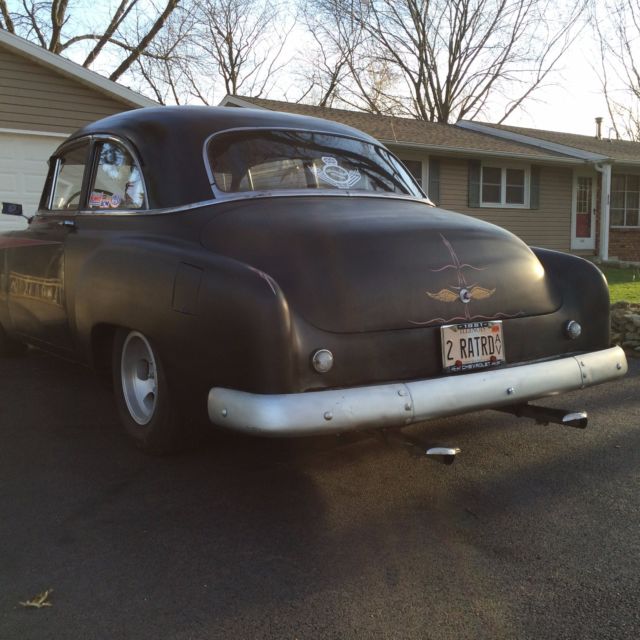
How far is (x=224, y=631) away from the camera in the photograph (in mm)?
2002

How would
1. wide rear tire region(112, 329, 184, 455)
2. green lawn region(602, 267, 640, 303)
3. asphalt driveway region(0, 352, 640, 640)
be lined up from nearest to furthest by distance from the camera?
asphalt driveway region(0, 352, 640, 640), wide rear tire region(112, 329, 184, 455), green lawn region(602, 267, 640, 303)

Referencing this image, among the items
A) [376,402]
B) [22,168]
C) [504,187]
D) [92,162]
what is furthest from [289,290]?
[504,187]

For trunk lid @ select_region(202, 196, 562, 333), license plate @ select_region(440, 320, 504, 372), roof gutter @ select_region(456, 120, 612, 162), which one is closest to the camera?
trunk lid @ select_region(202, 196, 562, 333)

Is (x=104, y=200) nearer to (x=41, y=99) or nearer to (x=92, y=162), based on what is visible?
(x=92, y=162)

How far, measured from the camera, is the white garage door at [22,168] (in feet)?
32.1

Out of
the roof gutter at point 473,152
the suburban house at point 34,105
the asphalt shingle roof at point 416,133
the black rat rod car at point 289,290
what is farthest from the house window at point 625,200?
the black rat rod car at point 289,290

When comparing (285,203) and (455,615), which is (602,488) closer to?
(455,615)

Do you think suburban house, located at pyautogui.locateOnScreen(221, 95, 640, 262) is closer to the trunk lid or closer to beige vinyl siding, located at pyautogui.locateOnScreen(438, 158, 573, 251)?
beige vinyl siding, located at pyautogui.locateOnScreen(438, 158, 573, 251)

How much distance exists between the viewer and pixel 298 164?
368 cm

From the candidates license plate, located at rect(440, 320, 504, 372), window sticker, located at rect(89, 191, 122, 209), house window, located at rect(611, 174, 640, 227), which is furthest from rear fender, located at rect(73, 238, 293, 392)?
house window, located at rect(611, 174, 640, 227)

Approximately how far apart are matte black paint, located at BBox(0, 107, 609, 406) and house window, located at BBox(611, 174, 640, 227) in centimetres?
1678

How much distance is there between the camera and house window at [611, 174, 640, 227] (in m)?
18.6

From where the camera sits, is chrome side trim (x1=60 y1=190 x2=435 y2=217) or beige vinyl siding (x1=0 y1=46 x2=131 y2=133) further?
beige vinyl siding (x1=0 y1=46 x2=131 y2=133)

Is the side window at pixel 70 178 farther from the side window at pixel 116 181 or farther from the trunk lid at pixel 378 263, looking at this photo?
the trunk lid at pixel 378 263
